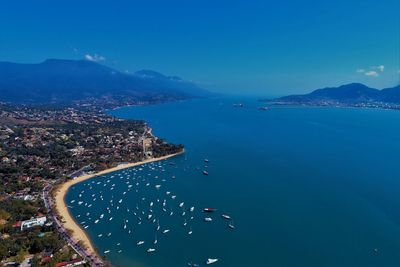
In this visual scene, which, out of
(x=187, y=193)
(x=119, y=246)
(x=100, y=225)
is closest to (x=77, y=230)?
(x=100, y=225)

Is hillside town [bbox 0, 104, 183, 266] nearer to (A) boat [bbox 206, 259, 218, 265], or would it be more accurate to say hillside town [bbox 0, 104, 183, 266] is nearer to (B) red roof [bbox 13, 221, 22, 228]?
(B) red roof [bbox 13, 221, 22, 228]

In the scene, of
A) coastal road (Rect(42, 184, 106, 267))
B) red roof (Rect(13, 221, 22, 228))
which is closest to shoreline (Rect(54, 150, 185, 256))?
coastal road (Rect(42, 184, 106, 267))

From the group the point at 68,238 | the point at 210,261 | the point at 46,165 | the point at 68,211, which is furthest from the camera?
the point at 46,165

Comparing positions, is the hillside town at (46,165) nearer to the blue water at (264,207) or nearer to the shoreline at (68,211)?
the shoreline at (68,211)

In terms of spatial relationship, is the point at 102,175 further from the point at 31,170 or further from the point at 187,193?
the point at 187,193

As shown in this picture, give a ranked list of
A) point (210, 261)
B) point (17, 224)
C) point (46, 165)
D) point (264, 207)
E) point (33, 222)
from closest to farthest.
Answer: point (210, 261) → point (33, 222) → point (17, 224) → point (264, 207) → point (46, 165)

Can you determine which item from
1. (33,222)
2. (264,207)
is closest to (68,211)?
(33,222)

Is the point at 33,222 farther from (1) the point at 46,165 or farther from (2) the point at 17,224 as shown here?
(1) the point at 46,165
